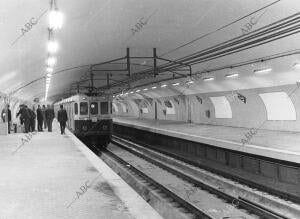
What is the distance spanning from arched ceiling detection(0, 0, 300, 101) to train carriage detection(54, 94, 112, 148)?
5.10m

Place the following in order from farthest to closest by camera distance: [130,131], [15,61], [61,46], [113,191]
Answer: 1. [130,131]
2. [15,61]
3. [61,46]
4. [113,191]

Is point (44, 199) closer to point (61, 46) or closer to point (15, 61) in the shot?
point (61, 46)

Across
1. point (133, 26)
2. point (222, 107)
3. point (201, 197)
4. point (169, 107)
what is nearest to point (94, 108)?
point (222, 107)

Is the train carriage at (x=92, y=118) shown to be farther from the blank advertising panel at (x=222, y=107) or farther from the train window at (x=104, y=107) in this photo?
the blank advertising panel at (x=222, y=107)

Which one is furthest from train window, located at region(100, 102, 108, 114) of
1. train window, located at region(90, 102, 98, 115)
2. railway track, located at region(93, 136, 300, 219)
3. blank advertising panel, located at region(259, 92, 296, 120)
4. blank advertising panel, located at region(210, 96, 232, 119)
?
blank advertising panel, located at region(259, 92, 296, 120)

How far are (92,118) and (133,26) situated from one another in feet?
34.1

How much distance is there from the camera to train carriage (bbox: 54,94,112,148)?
20.9 m

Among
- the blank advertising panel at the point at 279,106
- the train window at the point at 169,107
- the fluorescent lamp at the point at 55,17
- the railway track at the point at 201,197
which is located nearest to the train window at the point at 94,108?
the railway track at the point at 201,197

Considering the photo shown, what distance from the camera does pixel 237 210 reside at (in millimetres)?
9484

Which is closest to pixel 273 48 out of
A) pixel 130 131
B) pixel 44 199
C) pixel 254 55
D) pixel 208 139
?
pixel 254 55

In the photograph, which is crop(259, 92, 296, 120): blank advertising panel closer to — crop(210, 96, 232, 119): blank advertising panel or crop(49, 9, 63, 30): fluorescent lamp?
crop(210, 96, 232, 119): blank advertising panel

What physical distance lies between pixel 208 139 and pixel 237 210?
565 centimetres

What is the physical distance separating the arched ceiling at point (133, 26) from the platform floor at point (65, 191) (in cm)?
330

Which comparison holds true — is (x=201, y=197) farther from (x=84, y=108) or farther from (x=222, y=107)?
(x=222, y=107)
